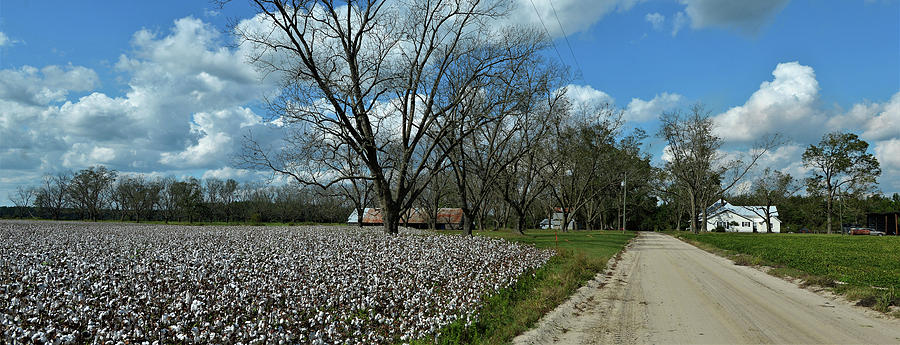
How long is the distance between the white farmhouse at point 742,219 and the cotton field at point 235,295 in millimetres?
99209

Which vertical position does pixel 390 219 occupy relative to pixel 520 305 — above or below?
above

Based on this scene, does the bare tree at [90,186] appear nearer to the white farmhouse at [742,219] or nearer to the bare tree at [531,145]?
the bare tree at [531,145]

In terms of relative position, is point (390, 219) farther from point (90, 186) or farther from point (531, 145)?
point (90, 186)

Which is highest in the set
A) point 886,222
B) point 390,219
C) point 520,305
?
point 886,222

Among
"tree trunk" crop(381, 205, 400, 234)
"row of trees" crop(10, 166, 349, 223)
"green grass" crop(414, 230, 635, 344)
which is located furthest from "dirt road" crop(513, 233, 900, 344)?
"row of trees" crop(10, 166, 349, 223)

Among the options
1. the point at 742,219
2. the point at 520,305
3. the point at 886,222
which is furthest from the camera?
the point at 742,219

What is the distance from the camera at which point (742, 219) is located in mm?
98500

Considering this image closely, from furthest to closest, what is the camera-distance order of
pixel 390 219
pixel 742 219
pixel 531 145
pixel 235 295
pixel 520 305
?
1. pixel 742 219
2. pixel 531 145
3. pixel 390 219
4. pixel 520 305
5. pixel 235 295

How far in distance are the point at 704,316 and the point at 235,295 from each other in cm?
809

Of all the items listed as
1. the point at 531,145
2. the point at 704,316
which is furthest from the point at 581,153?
the point at 704,316

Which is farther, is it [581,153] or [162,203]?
[162,203]

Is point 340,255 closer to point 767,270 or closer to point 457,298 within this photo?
point 457,298

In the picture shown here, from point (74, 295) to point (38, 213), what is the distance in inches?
4265

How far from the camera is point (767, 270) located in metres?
16.9
